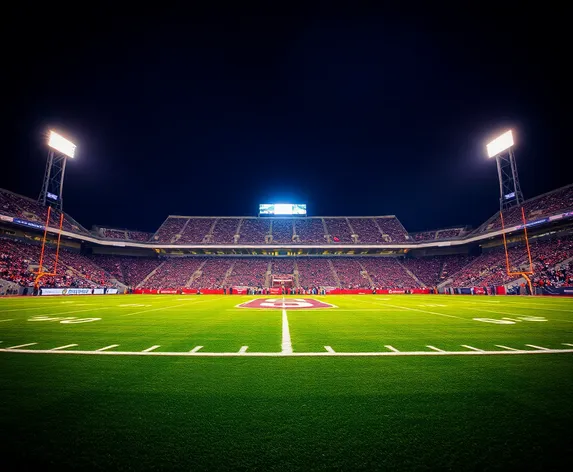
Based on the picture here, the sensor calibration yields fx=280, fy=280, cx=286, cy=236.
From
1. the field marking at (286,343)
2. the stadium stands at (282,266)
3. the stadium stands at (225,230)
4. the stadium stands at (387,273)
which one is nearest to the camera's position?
the field marking at (286,343)

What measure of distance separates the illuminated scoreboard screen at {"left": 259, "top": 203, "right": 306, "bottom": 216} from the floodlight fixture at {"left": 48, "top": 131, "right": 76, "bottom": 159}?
32746mm

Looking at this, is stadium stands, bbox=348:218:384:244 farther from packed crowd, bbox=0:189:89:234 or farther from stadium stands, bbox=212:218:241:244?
packed crowd, bbox=0:189:89:234

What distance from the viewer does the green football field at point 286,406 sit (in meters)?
1.87

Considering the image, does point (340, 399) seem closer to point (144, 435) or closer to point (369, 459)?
point (369, 459)

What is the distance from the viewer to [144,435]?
2145 millimetres

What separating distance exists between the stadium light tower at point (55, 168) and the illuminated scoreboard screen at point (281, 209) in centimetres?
3321

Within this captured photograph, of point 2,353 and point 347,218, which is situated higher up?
point 347,218

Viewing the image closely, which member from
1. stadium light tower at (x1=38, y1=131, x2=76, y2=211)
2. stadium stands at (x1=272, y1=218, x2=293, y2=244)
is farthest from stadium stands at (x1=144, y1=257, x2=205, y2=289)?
stadium light tower at (x1=38, y1=131, x2=76, y2=211)

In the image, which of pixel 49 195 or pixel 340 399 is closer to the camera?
pixel 340 399

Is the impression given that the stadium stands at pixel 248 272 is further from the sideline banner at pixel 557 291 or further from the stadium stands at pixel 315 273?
the sideline banner at pixel 557 291

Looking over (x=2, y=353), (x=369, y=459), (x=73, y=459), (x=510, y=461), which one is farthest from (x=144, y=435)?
(x=2, y=353)

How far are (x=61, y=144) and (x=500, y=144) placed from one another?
64.9m

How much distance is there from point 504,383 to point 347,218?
61683 mm

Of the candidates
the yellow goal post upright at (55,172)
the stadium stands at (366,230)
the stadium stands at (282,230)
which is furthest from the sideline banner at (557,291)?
the yellow goal post upright at (55,172)
